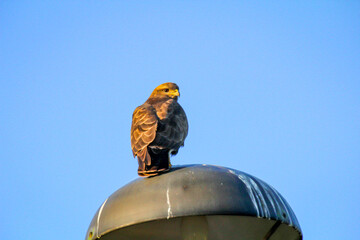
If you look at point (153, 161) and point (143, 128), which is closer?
point (153, 161)

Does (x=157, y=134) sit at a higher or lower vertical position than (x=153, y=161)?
higher

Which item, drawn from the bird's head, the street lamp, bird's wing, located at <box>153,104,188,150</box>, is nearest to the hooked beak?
the bird's head

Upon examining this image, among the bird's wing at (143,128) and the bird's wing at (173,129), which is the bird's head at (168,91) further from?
the bird's wing at (143,128)

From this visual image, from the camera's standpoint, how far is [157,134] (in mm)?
5309

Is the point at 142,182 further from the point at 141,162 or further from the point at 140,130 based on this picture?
the point at 140,130

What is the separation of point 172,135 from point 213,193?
188 cm

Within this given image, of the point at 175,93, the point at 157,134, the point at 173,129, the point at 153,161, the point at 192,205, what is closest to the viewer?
the point at 192,205

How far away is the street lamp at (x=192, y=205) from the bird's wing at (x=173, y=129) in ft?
3.99

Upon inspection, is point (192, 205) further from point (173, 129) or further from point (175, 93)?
point (175, 93)

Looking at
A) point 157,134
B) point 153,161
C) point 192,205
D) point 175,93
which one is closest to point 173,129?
point 157,134

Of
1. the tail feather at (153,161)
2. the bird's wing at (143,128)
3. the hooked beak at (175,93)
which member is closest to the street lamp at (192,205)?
the tail feather at (153,161)

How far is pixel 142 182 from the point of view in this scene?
389 cm

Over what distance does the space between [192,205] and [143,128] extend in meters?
2.01

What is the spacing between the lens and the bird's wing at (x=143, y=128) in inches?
204
